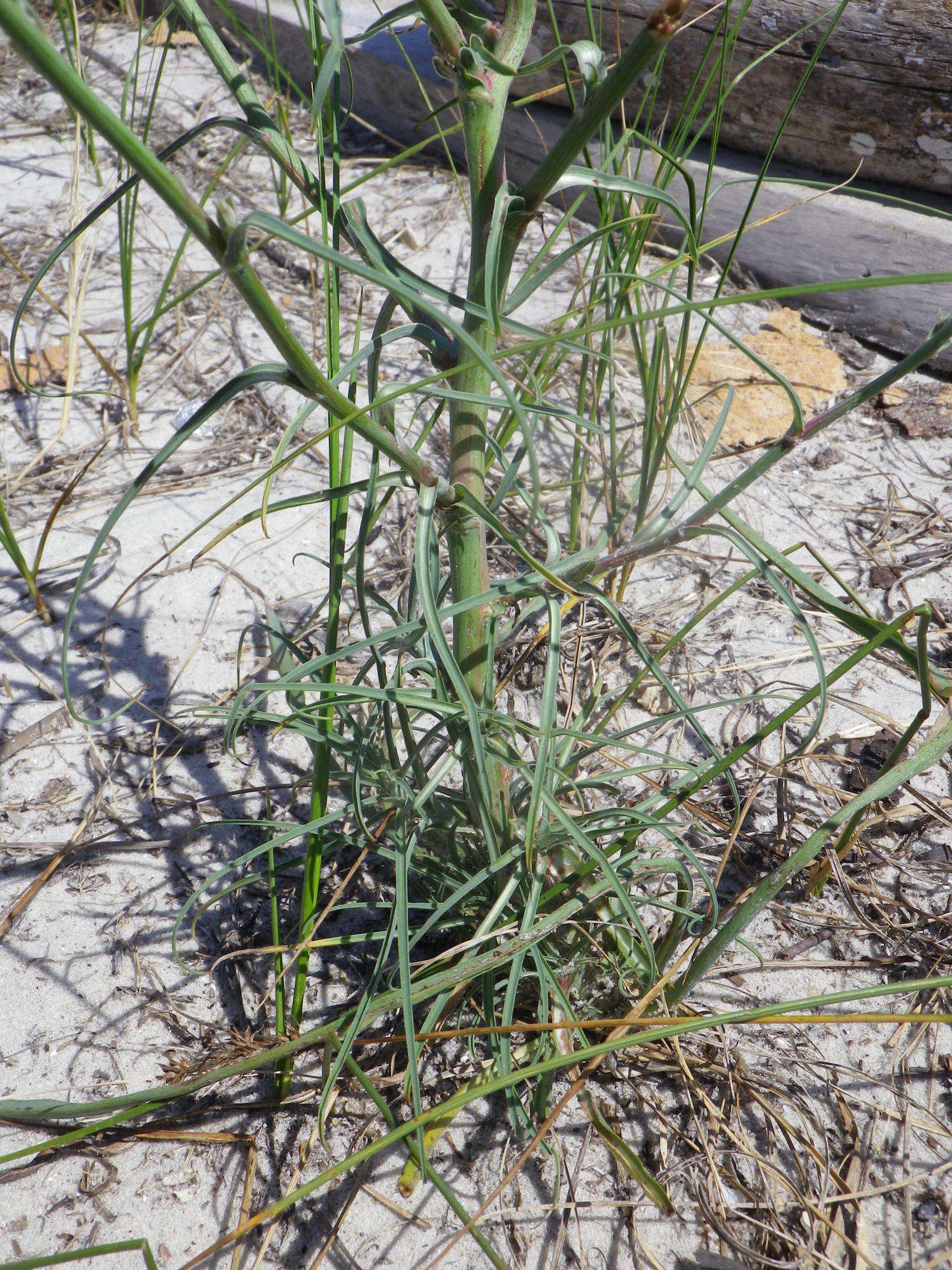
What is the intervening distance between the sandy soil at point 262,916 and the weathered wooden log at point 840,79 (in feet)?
1.34

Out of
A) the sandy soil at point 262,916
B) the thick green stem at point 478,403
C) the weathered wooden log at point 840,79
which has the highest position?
the weathered wooden log at point 840,79

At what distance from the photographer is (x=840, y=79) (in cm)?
158

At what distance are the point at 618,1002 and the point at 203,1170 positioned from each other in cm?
47

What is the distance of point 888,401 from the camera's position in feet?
5.20

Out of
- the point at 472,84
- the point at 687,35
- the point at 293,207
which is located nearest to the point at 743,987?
the point at 472,84

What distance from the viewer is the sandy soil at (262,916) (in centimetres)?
81

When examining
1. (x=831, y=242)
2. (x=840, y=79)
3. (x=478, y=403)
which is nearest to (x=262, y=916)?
(x=478, y=403)

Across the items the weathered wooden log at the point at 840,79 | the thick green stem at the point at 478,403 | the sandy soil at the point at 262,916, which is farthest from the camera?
the weathered wooden log at the point at 840,79

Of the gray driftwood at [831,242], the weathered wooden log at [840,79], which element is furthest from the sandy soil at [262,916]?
the weathered wooden log at [840,79]

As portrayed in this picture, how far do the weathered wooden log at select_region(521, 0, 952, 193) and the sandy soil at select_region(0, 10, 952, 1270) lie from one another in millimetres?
408

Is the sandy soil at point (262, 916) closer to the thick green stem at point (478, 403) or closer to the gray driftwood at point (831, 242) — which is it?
the gray driftwood at point (831, 242)

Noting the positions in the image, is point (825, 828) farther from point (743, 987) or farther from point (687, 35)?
point (687, 35)

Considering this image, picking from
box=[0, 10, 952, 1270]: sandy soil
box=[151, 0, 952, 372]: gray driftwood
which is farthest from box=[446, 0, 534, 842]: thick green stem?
box=[151, 0, 952, 372]: gray driftwood

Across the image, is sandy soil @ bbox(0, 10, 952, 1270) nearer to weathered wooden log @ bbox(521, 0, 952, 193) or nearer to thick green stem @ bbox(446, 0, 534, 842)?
thick green stem @ bbox(446, 0, 534, 842)
